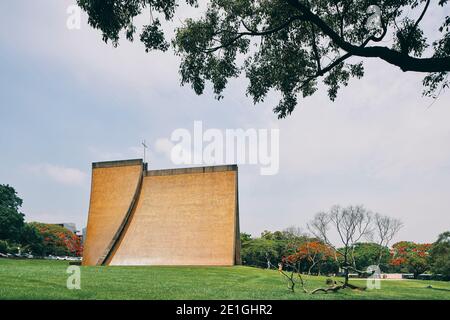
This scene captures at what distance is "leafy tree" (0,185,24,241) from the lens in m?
45.1

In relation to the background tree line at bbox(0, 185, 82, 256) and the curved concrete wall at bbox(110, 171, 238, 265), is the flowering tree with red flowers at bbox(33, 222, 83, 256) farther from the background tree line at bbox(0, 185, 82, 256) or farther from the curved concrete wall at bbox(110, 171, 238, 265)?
the curved concrete wall at bbox(110, 171, 238, 265)

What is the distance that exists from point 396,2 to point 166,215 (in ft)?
79.5

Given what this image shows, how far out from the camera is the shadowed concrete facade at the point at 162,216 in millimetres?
29141

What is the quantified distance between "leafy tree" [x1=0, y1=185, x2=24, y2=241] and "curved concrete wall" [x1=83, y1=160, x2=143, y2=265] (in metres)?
18.5

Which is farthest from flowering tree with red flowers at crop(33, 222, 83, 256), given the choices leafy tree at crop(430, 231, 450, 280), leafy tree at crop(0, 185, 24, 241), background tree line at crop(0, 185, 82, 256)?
leafy tree at crop(430, 231, 450, 280)

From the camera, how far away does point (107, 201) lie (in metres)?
32.6

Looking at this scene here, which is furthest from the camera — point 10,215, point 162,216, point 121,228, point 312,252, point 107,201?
point 312,252

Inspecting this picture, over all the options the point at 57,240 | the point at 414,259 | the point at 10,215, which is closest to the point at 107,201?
the point at 10,215

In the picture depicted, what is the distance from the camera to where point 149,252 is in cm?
2977

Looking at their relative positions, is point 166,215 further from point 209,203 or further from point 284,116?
point 284,116

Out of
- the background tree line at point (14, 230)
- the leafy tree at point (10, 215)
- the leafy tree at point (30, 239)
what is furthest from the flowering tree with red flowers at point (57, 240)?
the leafy tree at point (10, 215)

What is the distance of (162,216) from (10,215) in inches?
966

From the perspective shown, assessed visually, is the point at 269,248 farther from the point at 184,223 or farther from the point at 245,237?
the point at 184,223

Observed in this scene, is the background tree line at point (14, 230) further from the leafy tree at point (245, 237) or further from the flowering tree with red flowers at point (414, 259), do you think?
the flowering tree with red flowers at point (414, 259)
